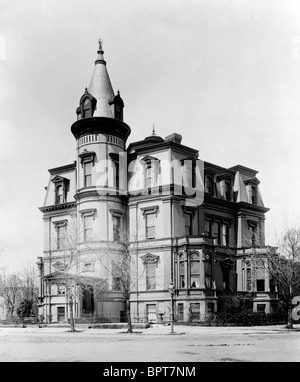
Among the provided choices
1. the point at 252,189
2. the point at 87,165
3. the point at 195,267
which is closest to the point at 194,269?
the point at 195,267

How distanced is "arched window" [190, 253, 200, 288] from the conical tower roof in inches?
546

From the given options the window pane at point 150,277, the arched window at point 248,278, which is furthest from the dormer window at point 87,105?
the arched window at point 248,278

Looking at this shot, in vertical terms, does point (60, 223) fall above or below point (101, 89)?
below

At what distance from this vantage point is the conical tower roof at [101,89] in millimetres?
45781

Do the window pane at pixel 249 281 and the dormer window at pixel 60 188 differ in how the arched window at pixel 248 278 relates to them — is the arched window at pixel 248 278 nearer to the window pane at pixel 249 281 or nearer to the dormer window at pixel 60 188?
the window pane at pixel 249 281

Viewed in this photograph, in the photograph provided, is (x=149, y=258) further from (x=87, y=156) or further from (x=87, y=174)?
(x=87, y=156)

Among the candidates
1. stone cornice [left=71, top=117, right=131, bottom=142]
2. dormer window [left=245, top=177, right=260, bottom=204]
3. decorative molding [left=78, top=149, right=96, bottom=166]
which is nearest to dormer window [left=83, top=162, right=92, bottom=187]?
decorative molding [left=78, top=149, right=96, bottom=166]

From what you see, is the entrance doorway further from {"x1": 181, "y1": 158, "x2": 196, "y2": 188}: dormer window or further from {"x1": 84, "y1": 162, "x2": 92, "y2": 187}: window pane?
{"x1": 181, "y1": 158, "x2": 196, "y2": 188}: dormer window

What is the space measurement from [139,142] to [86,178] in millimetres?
7352

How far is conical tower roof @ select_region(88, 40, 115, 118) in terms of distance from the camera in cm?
4578

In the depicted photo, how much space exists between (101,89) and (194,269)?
1740 cm

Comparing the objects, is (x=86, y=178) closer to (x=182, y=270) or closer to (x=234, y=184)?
(x=182, y=270)

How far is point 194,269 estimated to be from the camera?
43.2 m

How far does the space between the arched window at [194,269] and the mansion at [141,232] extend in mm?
82
